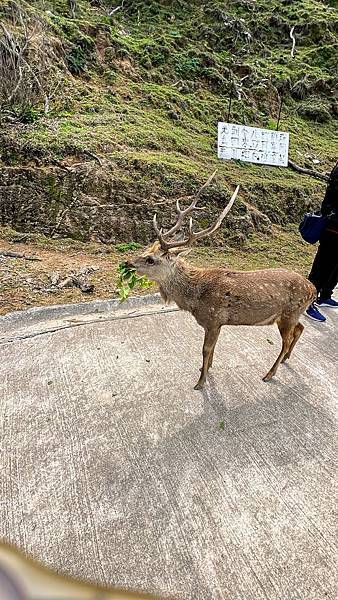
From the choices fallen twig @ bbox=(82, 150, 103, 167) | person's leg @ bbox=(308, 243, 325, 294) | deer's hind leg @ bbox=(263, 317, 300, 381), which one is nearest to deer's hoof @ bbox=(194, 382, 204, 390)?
deer's hind leg @ bbox=(263, 317, 300, 381)

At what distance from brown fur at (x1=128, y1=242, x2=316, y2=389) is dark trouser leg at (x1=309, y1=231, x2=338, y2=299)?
50.9 inches

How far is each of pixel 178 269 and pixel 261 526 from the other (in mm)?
2136

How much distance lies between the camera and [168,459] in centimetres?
281

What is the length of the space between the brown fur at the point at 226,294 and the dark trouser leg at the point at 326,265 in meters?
1.29

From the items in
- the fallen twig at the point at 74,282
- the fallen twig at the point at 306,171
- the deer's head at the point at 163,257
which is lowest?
the fallen twig at the point at 74,282

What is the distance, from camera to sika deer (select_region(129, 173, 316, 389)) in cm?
347

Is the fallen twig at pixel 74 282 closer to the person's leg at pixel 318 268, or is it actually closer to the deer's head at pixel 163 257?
the deer's head at pixel 163 257

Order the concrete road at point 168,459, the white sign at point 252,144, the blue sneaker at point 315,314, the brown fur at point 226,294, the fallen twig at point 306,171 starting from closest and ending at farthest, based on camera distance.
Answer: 1. the concrete road at point 168,459
2. the brown fur at point 226,294
3. the blue sneaker at point 315,314
4. the white sign at point 252,144
5. the fallen twig at point 306,171

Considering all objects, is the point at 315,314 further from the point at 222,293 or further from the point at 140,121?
the point at 140,121

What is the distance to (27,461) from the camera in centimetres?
274

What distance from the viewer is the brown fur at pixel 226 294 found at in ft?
11.4

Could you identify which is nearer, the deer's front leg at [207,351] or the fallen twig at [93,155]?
the deer's front leg at [207,351]

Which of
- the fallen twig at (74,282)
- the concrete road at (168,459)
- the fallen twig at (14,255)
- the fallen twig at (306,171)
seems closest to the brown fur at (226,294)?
the concrete road at (168,459)

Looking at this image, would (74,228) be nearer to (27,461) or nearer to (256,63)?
(27,461)
